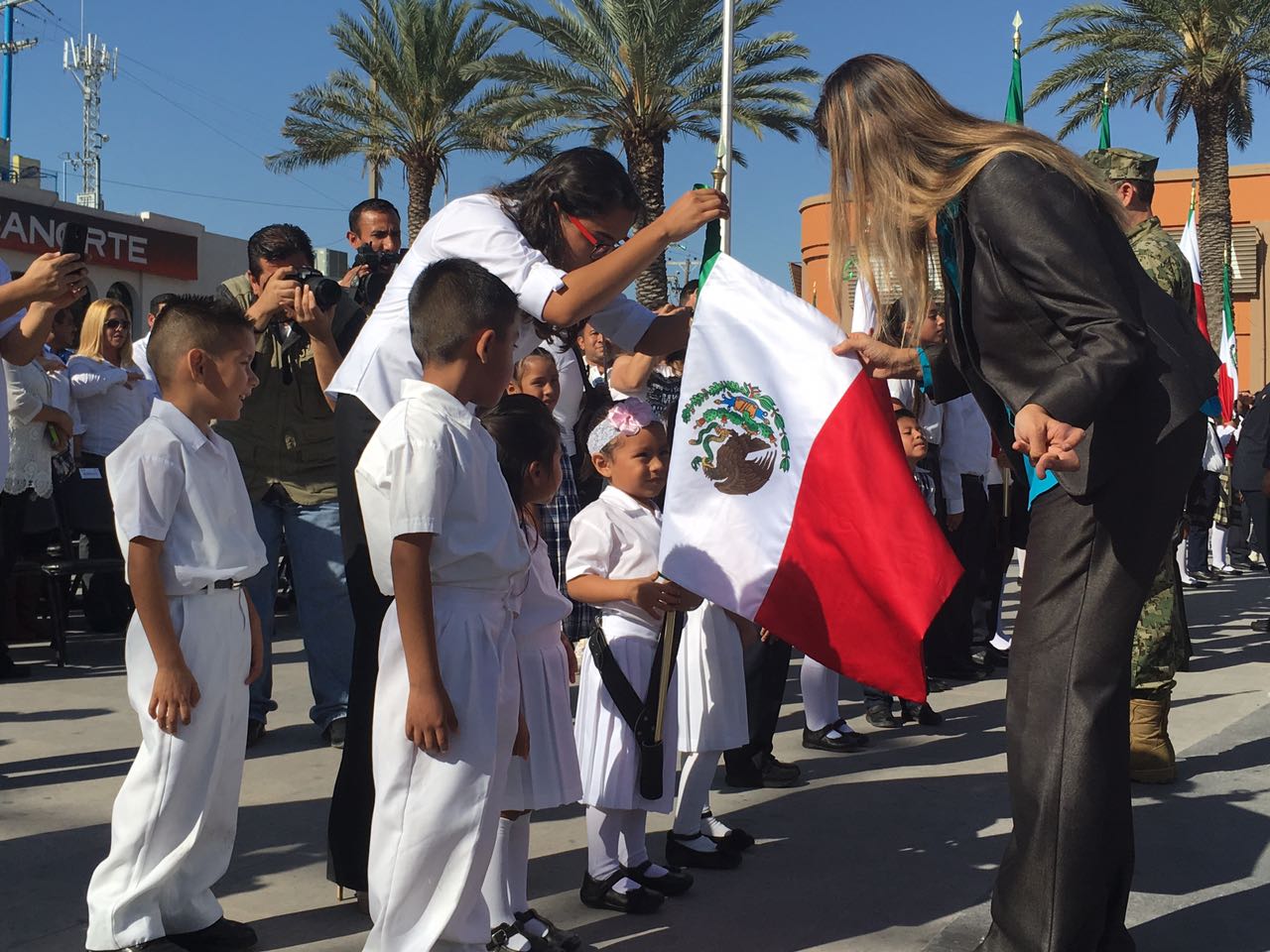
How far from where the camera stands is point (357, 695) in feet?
11.6

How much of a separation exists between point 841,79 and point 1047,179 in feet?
2.04

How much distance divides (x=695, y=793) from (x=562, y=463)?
4.70 feet

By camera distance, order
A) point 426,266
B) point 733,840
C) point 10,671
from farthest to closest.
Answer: point 10,671, point 733,840, point 426,266

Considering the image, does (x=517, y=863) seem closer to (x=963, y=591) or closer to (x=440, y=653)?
(x=440, y=653)

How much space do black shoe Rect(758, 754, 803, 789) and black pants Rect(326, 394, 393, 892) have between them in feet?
6.63

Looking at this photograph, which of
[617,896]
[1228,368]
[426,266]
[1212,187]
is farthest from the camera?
[1212,187]

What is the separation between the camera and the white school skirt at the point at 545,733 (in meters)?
3.42

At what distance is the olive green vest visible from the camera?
5.80m

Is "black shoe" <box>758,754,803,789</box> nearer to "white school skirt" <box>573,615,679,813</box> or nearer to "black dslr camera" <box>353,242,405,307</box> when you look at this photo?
"white school skirt" <box>573,615,679,813</box>

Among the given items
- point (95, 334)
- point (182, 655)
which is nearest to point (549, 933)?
point (182, 655)

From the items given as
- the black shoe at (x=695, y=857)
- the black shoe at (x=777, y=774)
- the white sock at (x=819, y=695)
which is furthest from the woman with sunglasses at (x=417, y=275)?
the white sock at (x=819, y=695)

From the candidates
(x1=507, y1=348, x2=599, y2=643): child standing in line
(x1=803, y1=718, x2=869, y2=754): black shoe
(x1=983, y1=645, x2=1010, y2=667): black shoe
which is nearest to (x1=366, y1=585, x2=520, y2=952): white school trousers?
(x1=507, y1=348, x2=599, y2=643): child standing in line

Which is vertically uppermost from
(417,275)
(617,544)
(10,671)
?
(417,275)

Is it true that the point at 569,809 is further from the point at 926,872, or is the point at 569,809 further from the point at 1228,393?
the point at 1228,393
